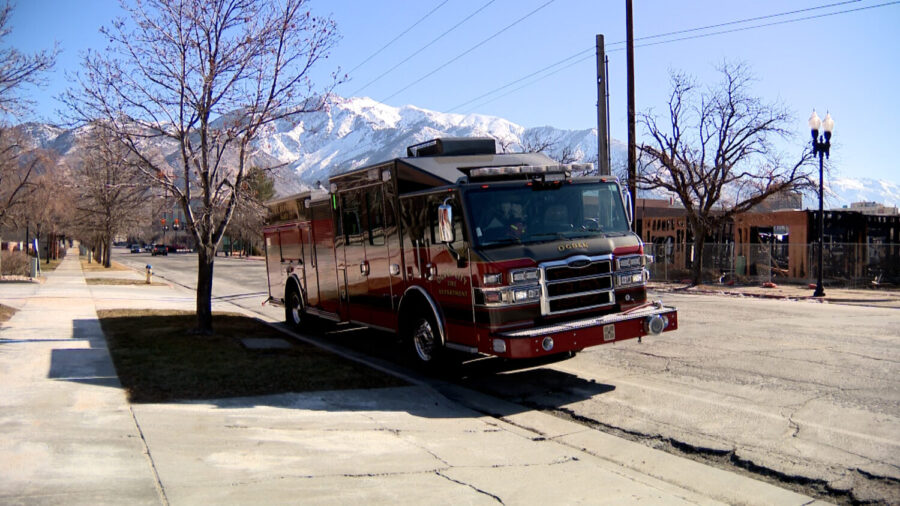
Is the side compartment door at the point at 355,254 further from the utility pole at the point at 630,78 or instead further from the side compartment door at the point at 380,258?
the utility pole at the point at 630,78

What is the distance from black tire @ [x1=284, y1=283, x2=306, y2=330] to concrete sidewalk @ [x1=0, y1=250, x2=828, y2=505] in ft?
18.2

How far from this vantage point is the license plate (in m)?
8.07

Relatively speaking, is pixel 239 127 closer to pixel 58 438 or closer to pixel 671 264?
pixel 58 438

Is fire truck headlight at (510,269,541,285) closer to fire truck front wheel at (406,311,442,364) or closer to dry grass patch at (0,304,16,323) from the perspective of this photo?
fire truck front wheel at (406,311,442,364)

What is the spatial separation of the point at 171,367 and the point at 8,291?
1701 cm

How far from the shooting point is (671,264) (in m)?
31.8

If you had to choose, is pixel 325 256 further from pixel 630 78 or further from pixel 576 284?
pixel 630 78

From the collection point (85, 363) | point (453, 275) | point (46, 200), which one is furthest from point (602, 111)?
point (46, 200)

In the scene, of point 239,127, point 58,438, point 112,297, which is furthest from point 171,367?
point 112,297

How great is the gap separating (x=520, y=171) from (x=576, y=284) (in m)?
1.55

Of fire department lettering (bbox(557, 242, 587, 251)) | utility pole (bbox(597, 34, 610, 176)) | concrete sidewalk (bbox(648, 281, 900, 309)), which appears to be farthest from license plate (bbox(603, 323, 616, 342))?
utility pole (bbox(597, 34, 610, 176))

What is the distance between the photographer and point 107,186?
11.5 m

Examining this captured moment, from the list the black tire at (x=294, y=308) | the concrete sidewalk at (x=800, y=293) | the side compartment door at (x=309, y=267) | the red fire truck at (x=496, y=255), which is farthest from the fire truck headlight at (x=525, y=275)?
the concrete sidewalk at (x=800, y=293)

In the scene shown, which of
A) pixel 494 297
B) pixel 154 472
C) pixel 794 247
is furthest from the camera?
pixel 794 247
